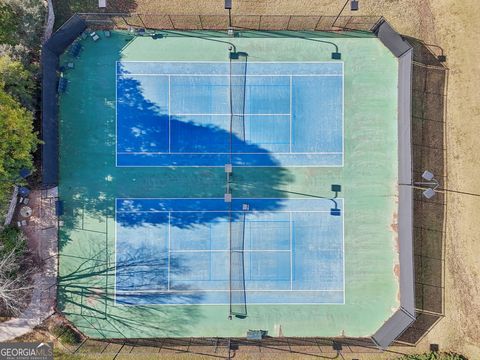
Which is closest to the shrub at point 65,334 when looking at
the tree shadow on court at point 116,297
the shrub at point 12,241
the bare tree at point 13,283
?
the tree shadow on court at point 116,297

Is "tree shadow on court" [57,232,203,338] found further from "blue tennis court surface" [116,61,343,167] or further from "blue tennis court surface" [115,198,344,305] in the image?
"blue tennis court surface" [116,61,343,167]

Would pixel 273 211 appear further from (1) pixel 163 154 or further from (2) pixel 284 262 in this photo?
(1) pixel 163 154

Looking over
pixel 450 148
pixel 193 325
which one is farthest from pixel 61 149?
pixel 450 148

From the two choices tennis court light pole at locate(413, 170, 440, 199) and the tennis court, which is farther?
the tennis court

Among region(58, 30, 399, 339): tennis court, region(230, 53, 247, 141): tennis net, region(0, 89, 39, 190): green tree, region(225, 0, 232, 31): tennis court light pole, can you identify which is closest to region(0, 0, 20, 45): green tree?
region(58, 30, 399, 339): tennis court

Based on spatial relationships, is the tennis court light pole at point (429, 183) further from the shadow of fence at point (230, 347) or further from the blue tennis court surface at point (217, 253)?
the shadow of fence at point (230, 347)

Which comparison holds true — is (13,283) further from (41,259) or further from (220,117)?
(220,117)

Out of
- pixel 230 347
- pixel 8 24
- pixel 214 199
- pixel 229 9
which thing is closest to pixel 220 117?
pixel 214 199
